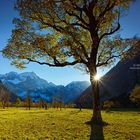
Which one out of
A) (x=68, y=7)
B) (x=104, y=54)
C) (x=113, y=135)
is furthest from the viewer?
(x=104, y=54)

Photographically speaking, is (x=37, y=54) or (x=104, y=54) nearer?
(x=37, y=54)

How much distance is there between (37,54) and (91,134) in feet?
50.8

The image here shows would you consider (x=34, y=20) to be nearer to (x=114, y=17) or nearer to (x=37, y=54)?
(x=37, y=54)

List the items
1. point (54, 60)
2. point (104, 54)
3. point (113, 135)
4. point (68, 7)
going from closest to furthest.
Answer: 1. point (113, 135)
2. point (68, 7)
3. point (54, 60)
4. point (104, 54)

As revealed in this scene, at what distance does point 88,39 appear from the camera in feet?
140

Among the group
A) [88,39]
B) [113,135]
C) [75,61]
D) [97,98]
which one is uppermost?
[88,39]

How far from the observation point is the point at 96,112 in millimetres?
38281

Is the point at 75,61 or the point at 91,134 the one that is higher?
the point at 75,61

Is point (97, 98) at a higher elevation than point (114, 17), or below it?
below

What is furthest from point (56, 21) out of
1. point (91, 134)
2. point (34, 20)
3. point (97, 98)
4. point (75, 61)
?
point (91, 134)

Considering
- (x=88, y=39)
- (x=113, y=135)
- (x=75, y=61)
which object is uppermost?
(x=88, y=39)

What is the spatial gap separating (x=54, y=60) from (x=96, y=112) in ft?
27.9

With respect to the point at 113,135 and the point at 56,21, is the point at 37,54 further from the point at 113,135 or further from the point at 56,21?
the point at 113,135

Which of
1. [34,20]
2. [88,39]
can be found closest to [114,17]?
[88,39]
